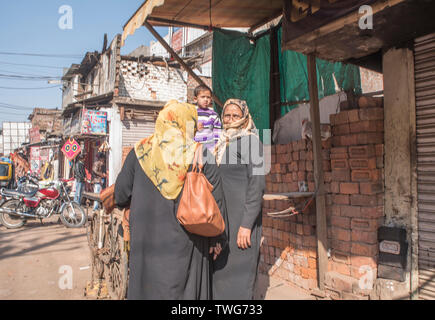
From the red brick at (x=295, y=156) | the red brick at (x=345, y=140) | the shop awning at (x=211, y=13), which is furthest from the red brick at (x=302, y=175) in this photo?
the shop awning at (x=211, y=13)

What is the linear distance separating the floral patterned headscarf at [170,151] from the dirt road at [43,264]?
94.8 inches

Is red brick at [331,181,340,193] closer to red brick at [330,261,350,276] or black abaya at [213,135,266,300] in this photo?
red brick at [330,261,350,276]

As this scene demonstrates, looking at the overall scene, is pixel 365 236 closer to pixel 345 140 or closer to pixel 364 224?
pixel 364 224

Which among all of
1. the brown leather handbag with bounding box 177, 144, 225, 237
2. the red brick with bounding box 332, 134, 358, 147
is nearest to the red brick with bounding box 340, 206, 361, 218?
the red brick with bounding box 332, 134, 358, 147

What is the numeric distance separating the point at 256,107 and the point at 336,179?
210 centimetres

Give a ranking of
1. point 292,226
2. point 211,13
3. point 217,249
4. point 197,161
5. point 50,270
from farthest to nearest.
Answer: point 50,270, point 211,13, point 292,226, point 217,249, point 197,161

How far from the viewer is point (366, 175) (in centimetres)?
331

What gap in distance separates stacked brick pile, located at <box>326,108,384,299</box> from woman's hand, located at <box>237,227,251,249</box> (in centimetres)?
148

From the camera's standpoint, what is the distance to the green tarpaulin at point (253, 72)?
4.92 m

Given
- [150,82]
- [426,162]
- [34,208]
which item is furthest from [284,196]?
[150,82]

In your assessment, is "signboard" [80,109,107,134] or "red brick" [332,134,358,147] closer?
"red brick" [332,134,358,147]

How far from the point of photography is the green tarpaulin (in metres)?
4.92

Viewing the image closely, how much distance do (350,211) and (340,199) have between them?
6.5 inches
